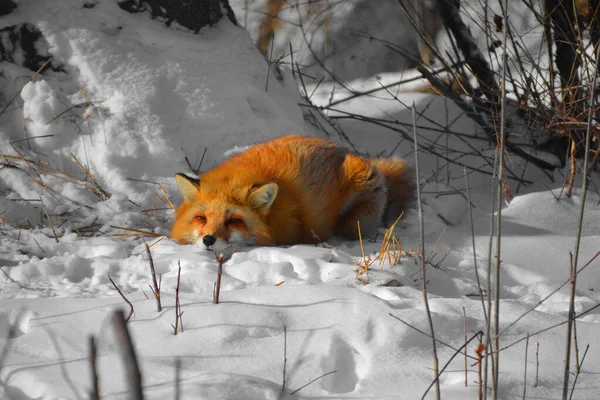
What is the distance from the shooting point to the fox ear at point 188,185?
171 inches

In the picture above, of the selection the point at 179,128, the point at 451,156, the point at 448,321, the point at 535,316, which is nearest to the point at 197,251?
the point at 179,128

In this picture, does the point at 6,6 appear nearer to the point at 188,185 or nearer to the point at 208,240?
the point at 188,185

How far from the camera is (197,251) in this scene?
3982 millimetres

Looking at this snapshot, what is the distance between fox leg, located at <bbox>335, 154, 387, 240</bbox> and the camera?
500cm

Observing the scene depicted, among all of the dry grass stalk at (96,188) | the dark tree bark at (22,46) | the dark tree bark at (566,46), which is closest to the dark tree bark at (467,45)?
the dark tree bark at (566,46)

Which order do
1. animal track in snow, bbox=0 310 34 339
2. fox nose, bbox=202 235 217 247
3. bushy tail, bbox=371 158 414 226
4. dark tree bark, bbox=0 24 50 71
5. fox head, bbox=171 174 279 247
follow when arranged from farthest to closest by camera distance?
bushy tail, bbox=371 158 414 226 → dark tree bark, bbox=0 24 50 71 → fox head, bbox=171 174 279 247 → fox nose, bbox=202 235 217 247 → animal track in snow, bbox=0 310 34 339

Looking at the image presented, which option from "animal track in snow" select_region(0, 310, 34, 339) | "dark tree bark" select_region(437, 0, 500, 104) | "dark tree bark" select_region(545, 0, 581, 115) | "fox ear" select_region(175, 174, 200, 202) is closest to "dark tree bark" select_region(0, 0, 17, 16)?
"fox ear" select_region(175, 174, 200, 202)

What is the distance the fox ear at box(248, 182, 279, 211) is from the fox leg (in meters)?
0.87

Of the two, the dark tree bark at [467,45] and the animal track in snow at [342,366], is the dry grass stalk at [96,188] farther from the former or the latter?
the dark tree bark at [467,45]

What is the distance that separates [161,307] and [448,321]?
4.50ft

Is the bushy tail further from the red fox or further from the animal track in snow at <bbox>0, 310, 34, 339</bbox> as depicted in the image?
the animal track in snow at <bbox>0, 310, 34, 339</bbox>

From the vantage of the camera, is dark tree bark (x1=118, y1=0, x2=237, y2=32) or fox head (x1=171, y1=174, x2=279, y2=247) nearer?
fox head (x1=171, y1=174, x2=279, y2=247)

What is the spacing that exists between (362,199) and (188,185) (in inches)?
60.4

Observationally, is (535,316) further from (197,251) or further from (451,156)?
(451,156)
